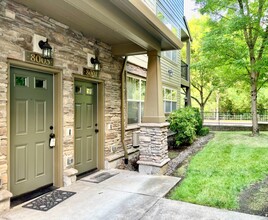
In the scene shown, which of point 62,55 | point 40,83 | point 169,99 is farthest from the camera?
point 169,99

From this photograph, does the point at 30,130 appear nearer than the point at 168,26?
Yes

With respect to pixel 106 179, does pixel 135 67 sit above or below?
above

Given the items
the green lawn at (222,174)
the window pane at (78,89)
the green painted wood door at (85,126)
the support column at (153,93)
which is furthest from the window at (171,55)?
the window pane at (78,89)

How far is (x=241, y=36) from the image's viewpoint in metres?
11.5

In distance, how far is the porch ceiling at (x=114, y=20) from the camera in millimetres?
3640

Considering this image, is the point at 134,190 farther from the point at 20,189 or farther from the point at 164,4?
the point at 164,4

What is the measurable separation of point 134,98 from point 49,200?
4.47m

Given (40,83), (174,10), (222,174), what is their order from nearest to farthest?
(40,83) → (222,174) → (174,10)

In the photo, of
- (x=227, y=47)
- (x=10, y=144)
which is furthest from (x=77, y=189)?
(x=227, y=47)

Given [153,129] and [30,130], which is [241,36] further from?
[30,130]

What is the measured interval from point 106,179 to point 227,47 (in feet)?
29.6

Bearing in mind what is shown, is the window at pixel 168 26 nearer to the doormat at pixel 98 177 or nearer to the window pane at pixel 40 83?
the doormat at pixel 98 177

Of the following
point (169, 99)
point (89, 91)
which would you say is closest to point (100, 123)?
point (89, 91)

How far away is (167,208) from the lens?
3701mm
